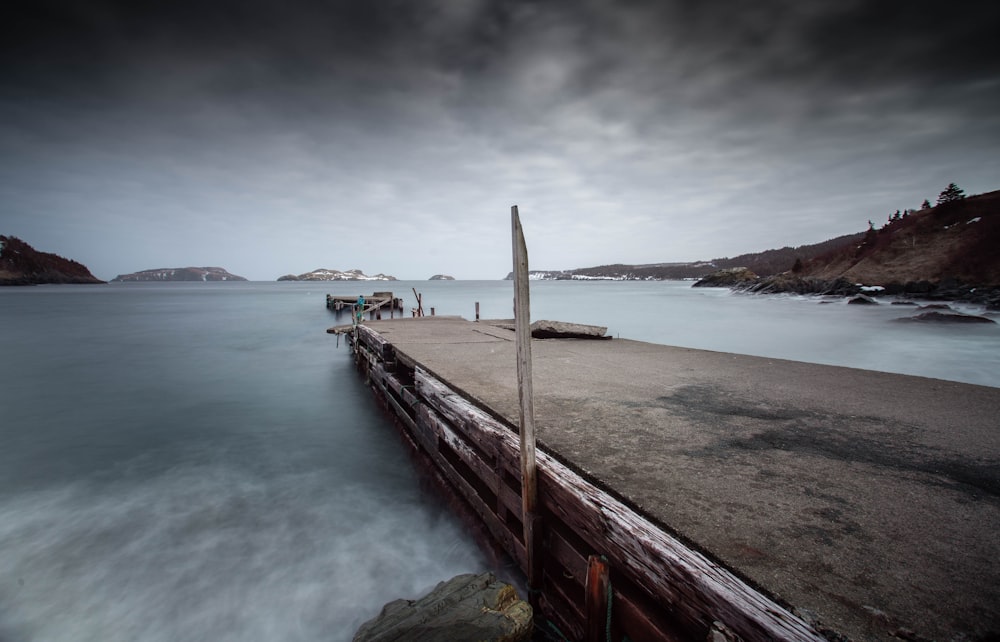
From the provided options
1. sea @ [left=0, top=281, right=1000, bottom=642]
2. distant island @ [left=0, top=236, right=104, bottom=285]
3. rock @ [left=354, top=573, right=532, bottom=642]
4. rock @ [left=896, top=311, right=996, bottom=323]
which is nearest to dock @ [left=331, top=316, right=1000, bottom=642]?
rock @ [left=354, top=573, right=532, bottom=642]

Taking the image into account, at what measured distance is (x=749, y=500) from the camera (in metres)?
2.13

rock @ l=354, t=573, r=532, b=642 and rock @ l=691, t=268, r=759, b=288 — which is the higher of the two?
rock @ l=691, t=268, r=759, b=288

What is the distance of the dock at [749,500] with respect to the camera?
58.8 inches

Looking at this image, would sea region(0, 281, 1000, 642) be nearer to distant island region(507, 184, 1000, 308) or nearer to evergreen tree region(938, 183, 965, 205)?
distant island region(507, 184, 1000, 308)

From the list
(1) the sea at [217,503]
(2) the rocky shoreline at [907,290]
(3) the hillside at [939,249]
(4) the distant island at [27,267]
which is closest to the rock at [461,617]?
(1) the sea at [217,503]

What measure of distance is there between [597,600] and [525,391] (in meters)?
1.09

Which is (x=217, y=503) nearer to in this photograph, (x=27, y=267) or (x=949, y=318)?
(x=949, y=318)

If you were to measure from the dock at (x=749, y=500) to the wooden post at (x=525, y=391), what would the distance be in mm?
76

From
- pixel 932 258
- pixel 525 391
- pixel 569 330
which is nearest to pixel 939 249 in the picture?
pixel 932 258

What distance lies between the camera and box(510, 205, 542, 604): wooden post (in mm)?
2342

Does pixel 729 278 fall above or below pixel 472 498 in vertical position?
above

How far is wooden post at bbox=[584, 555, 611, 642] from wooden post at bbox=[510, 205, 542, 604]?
0.60 m

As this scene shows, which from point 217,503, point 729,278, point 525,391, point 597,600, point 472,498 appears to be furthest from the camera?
point 729,278

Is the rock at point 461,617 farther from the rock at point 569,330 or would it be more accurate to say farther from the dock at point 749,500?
the rock at point 569,330
